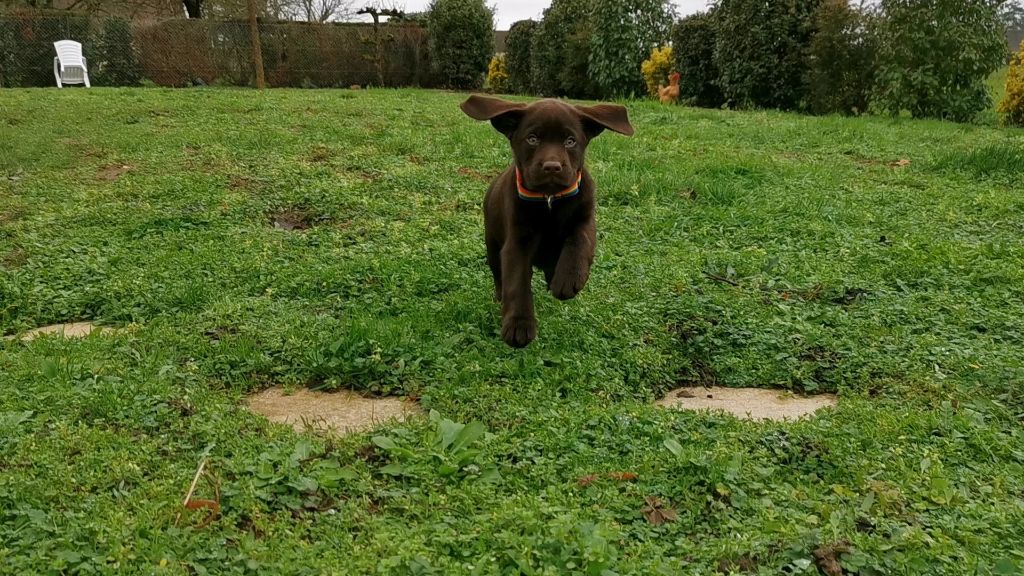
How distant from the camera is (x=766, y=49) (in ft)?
45.4

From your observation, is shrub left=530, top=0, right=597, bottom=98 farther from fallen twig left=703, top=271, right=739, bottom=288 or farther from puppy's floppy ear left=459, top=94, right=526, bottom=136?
puppy's floppy ear left=459, top=94, right=526, bottom=136

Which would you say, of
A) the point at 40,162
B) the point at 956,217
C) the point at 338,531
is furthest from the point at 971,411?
the point at 40,162

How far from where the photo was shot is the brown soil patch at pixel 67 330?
388cm

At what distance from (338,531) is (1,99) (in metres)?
12.7

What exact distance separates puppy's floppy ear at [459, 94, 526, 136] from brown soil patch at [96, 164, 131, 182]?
4.33 metres

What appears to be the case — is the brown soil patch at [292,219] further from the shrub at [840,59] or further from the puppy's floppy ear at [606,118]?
the shrub at [840,59]

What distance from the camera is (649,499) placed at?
2.61 m

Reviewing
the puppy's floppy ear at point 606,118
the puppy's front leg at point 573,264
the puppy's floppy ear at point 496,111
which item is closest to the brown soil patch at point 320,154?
the puppy's floppy ear at point 496,111

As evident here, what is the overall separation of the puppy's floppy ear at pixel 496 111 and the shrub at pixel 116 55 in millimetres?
19493

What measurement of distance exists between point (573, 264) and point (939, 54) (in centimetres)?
1098

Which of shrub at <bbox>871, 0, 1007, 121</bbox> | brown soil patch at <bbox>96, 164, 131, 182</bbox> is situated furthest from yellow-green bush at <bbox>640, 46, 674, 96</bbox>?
brown soil patch at <bbox>96, 164, 131, 182</bbox>

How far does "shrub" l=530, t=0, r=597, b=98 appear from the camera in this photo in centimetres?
1881

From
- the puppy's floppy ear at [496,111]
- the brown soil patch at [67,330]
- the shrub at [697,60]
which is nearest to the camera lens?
the brown soil patch at [67,330]

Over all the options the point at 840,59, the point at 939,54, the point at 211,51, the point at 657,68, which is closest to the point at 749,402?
the point at 939,54
